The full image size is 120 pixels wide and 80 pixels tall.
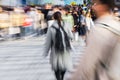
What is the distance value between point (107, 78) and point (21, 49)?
1478cm

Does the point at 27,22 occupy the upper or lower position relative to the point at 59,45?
lower

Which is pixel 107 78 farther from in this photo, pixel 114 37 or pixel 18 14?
pixel 18 14

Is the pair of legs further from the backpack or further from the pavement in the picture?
the pavement

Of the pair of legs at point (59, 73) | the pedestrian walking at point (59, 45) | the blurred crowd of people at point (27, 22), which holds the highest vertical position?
the pedestrian walking at point (59, 45)

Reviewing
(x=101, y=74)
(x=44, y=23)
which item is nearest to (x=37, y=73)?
(x=101, y=74)

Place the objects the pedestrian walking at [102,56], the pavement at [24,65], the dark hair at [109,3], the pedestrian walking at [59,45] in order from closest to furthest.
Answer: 1. the pedestrian walking at [102,56]
2. the dark hair at [109,3]
3. the pedestrian walking at [59,45]
4. the pavement at [24,65]

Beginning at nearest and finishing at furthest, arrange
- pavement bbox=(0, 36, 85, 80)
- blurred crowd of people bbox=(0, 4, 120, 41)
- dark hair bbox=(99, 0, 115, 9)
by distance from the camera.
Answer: dark hair bbox=(99, 0, 115, 9), pavement bbox=(0, 36, 85, 80), blurred crowd of people bbox=(0, 4, 120, 41)

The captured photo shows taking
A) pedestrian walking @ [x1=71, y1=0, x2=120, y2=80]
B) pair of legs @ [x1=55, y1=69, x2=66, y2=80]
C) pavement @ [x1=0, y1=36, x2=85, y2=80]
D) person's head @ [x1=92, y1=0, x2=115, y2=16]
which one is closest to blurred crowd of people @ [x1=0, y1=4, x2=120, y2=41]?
pavement @ [x1=0, y1=36, x2=85, y2=80]

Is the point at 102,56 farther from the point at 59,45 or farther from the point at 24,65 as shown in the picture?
the point at 24,65

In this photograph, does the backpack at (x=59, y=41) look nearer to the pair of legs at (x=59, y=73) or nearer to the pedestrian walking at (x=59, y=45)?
the pedestrian walking at (x=59, y=45)

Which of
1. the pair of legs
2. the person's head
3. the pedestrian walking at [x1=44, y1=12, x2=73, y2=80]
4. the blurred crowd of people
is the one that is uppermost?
the person's head

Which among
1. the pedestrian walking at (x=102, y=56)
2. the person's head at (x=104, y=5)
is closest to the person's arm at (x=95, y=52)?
the pedestrian walking at (x=102, y=56)

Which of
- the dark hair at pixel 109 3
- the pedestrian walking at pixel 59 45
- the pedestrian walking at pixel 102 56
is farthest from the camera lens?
the pedestrian walking at pixel 59 45

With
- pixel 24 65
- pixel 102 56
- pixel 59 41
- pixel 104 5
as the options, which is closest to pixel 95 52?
pixel 102 56
